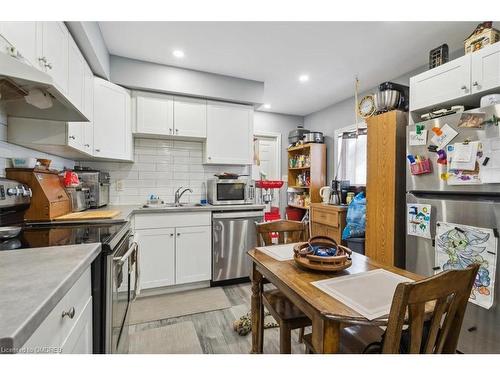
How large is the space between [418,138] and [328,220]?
153cm

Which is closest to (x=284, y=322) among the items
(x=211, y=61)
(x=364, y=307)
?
(x=364, y=307)

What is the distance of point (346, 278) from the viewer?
107 centimetres

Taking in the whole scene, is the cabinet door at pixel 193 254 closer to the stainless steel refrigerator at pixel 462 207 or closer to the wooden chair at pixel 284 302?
the wooden chair at pixel 284 302

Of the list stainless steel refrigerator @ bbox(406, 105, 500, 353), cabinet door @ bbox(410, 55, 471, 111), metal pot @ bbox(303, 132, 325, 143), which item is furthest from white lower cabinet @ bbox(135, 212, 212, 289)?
cabinet door @ bbox(410, 55, 471, 111)

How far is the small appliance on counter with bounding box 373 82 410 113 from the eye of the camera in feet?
7.61

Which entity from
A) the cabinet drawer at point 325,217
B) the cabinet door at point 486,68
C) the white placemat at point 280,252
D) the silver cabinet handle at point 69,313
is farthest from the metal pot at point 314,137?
the silver cabinet handle at point 69,313

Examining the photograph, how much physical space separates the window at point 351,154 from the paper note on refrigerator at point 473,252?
1758 millimetres

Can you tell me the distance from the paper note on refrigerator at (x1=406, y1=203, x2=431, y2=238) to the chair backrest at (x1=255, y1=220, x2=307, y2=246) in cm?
91

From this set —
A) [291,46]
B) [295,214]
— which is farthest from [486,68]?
[295,214]

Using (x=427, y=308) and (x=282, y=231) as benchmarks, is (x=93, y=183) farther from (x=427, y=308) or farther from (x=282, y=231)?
(x=427, y=308)

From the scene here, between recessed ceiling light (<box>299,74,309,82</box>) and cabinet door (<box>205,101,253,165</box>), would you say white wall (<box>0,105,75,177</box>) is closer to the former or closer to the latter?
cabinet door (<box>205,101,253,165</box>)

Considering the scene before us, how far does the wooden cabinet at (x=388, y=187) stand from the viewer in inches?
86.4
